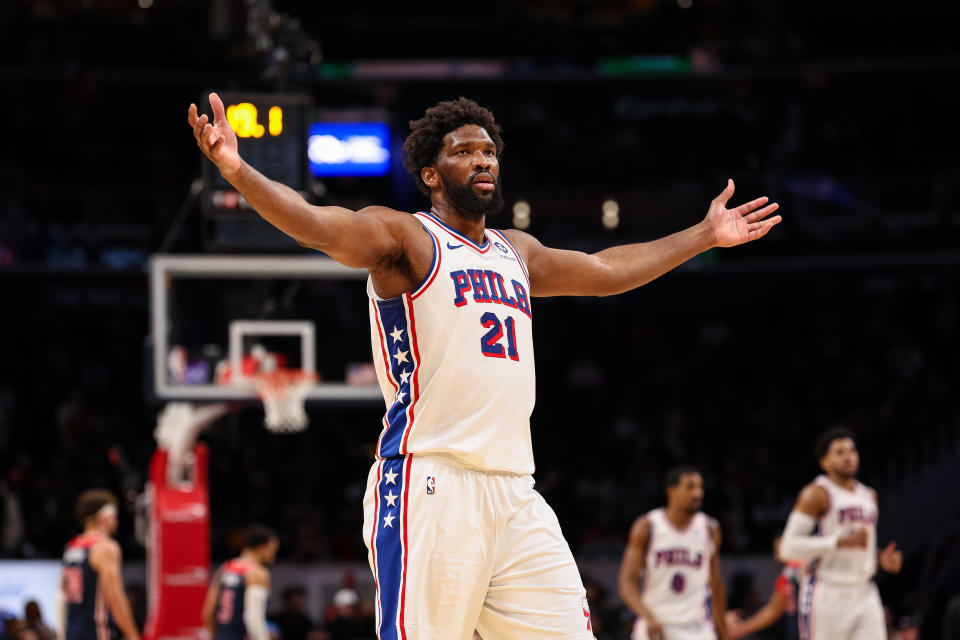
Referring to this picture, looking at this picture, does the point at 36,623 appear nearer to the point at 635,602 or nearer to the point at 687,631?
the point at 635,602

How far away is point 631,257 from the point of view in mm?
5070

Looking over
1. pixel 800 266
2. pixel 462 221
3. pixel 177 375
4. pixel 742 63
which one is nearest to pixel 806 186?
pixel 800 266

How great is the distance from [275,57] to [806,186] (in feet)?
33.5

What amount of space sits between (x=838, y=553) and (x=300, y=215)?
5.71 m

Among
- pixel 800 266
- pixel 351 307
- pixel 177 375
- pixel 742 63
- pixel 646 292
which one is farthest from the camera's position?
pixel 646 292

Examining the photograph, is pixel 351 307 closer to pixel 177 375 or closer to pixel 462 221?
pixel 177 375

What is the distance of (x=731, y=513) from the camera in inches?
656

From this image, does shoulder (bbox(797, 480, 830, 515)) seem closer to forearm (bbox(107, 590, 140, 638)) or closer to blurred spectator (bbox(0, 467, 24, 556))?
forearm (bbox(107, 590, 140, 638))

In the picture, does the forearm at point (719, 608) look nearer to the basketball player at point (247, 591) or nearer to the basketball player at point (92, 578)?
the basketball player at point (247, 591)

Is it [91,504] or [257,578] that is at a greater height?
[91,504]

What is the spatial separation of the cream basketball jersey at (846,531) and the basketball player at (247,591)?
4399 mm

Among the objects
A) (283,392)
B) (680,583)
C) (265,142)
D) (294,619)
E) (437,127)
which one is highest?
(265,142)

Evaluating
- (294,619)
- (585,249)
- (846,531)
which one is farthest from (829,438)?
(585,249)

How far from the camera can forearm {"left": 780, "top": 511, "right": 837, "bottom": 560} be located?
27.8 ft
